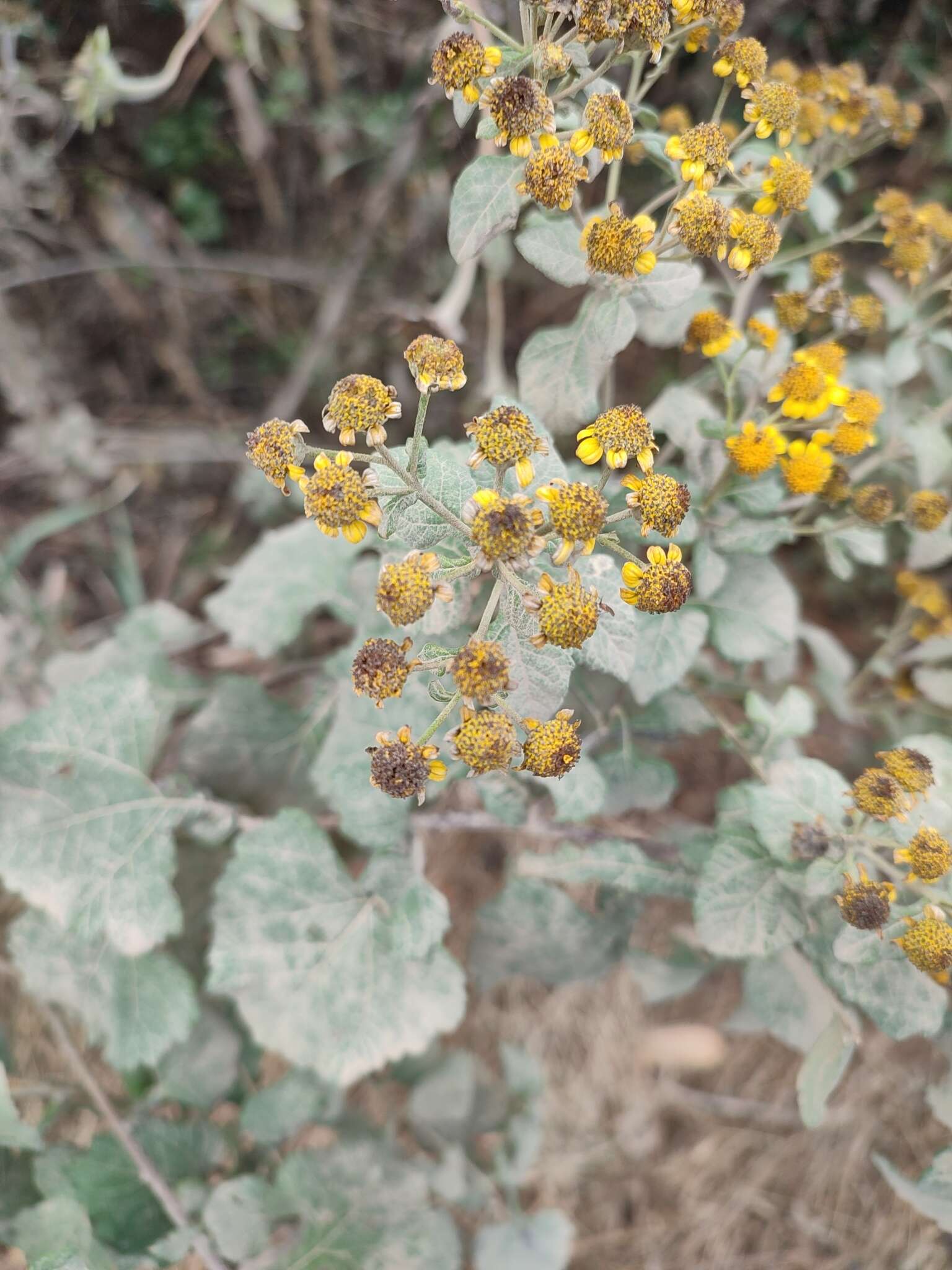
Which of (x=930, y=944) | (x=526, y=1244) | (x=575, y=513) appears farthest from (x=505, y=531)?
(x=526, y=1244)

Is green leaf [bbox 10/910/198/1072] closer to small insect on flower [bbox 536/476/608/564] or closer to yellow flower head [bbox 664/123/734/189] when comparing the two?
small insect on flower [bbox 536/476/608/564]

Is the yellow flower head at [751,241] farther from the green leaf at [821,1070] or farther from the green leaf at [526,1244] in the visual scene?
the green leaf at [526,1244]

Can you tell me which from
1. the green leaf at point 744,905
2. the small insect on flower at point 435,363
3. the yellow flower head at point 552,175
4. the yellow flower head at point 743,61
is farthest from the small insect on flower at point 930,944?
the yellow flower head at point 743,61

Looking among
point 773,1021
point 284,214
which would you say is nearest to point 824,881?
point 773,1021

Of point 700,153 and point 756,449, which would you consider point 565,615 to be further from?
point 700,153

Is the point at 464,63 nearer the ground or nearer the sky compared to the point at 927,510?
nearer the sky

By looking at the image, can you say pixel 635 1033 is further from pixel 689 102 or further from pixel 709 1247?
pixel 689 102
